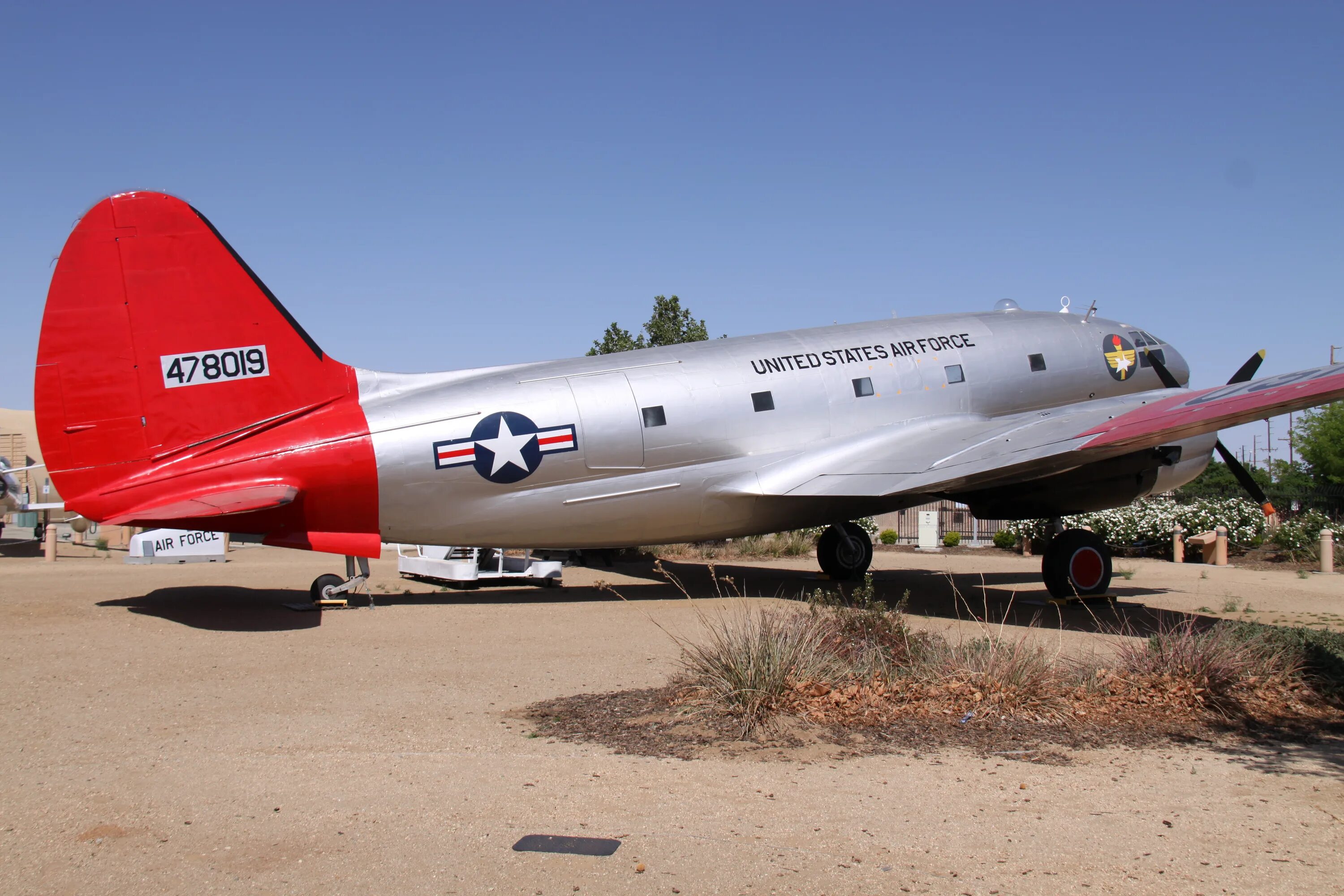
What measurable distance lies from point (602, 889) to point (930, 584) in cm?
1604

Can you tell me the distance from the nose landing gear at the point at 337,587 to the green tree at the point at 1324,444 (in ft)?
178

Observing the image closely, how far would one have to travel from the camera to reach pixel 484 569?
65.1 feet

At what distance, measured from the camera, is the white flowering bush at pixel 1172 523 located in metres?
28.3

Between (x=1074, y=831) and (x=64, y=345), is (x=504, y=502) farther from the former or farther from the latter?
(x=1074, y=831)

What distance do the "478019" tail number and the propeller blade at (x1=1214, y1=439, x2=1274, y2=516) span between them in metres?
15.3

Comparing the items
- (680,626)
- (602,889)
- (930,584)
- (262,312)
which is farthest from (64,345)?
(930,584)

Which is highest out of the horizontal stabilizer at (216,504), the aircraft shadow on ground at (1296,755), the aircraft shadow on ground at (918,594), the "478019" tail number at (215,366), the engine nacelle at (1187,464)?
the "478019" tail number at (215,366)

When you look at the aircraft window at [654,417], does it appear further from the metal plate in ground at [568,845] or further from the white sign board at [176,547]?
the white sign board at [176,547]

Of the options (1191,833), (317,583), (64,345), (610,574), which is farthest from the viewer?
(610,574)

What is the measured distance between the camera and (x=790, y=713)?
8.42m

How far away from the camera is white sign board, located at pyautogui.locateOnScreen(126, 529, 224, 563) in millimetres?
26812

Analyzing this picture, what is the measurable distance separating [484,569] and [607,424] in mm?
6113

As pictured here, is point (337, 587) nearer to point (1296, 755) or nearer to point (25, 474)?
point (1296, 755)

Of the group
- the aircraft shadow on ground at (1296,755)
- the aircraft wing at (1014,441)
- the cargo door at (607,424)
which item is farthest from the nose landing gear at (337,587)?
the aircraft shadow on ground at (1296,755)
